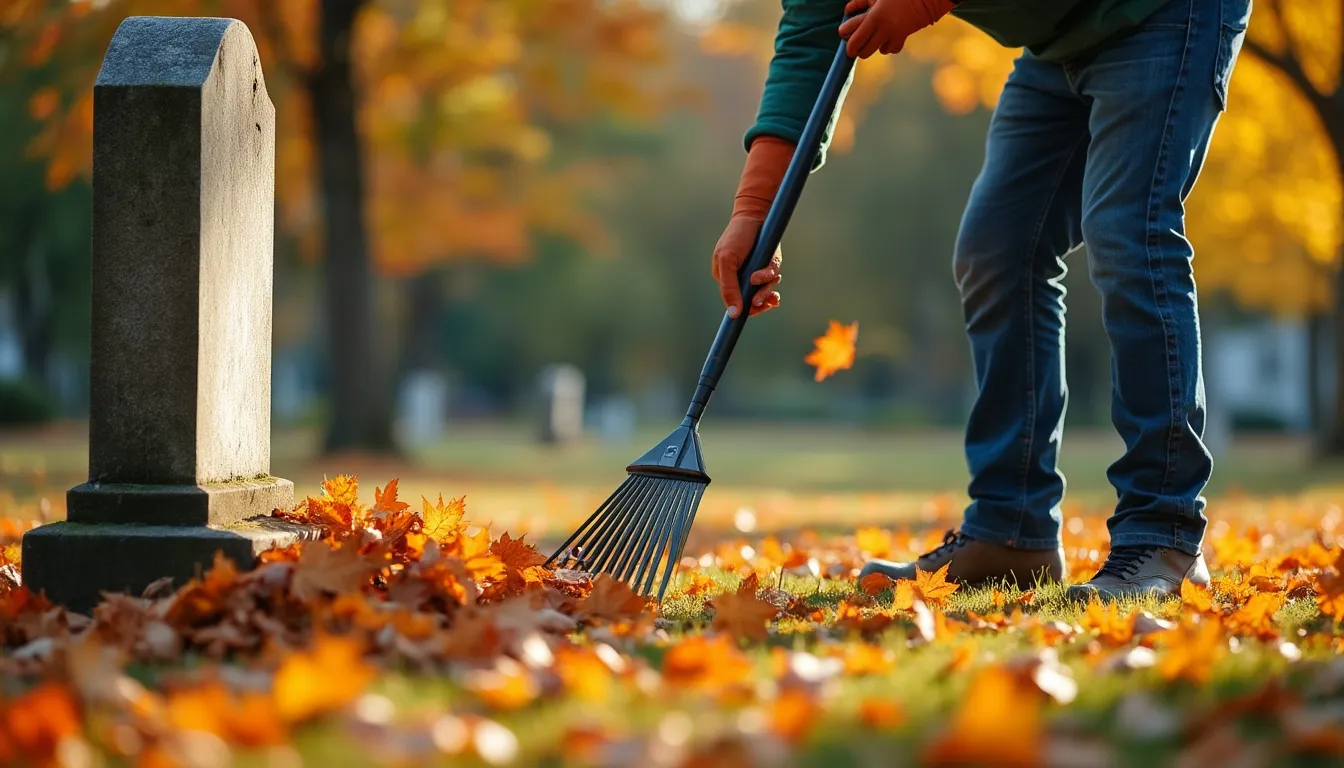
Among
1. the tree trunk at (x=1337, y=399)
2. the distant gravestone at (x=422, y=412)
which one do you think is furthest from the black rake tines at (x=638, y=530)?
the distant gravestone at (x=422, y=412)

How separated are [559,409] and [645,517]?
16.7 metres

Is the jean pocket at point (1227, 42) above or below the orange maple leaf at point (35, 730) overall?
above

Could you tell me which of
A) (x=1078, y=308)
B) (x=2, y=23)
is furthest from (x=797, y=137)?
(x=1078, y=308)

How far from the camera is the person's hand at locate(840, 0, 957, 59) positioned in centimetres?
298

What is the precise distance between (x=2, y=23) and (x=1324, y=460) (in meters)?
14.2

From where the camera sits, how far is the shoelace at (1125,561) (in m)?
3.07

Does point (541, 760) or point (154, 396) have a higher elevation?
point (154, 396)

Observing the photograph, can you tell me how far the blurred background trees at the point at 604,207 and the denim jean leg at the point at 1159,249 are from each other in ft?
26.8

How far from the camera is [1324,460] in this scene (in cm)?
1483

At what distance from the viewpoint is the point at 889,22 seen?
2.99m

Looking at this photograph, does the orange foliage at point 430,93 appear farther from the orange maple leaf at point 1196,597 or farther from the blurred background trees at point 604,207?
the orange maple leaf at point 1196,597

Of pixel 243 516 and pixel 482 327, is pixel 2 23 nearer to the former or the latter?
pixel 243 516

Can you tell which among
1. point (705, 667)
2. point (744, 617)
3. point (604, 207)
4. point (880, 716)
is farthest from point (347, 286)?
point (604, 207)

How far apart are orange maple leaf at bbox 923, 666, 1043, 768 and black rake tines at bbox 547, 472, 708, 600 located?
4.45 feet
